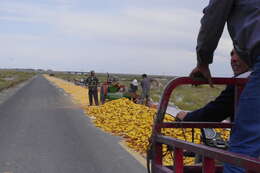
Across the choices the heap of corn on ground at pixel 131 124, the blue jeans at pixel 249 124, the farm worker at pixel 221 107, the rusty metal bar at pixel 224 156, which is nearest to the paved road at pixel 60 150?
the heap of corn on ground at pixel 131 124

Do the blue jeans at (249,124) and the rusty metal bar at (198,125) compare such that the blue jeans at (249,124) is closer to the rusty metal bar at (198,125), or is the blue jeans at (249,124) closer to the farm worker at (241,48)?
the farm worker at (241,48)

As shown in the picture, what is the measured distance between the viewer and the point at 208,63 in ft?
9.55

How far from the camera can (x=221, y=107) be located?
11.7 feet

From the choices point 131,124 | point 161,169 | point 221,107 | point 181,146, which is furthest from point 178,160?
point 131,124

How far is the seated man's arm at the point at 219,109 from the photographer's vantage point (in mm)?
3555

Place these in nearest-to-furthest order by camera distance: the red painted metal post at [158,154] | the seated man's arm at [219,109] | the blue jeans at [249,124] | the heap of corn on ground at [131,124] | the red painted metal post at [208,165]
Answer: the blue jeans at [249,124] < the red painted metal post at [208,165] < the red painted metal post at [158,154] < the seated man's arm at [219,109] < the heap of corn on ground at [131,124]

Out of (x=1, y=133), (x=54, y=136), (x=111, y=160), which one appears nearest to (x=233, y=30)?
(x=111, y=160)

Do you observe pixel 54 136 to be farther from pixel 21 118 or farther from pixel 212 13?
pixel 212 13

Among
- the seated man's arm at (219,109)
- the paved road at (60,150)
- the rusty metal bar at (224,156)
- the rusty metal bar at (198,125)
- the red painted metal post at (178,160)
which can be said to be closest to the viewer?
the rusty metal bar at (224,156)

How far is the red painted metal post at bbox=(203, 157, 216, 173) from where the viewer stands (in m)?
2.50

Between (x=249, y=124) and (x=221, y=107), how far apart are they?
3.95 feet

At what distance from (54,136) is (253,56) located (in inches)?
397

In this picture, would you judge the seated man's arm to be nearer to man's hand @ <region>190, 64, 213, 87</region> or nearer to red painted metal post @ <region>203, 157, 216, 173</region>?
man's hand @ <region>190, 64, 213, 87</region>

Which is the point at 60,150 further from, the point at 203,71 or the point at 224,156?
the point at 224,156
